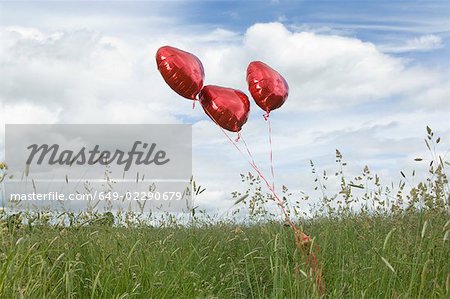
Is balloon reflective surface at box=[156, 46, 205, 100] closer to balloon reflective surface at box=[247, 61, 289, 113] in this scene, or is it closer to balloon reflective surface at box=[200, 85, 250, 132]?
balloon reflective surface at box=[200, 85, 250, 132]

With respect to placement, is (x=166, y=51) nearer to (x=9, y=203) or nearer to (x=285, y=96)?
(x=285, y=96)

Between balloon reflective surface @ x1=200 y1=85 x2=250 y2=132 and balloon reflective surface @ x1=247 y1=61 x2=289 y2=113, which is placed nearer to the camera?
balloon reflective surface @ x1=200 y1=85 x2=250 y2=132

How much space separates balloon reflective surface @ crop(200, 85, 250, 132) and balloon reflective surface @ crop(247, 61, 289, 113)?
15cm

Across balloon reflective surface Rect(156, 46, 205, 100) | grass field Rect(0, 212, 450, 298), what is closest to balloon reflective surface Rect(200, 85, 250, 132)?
balloon reflective surface Rect(156, 46, 205, 100)

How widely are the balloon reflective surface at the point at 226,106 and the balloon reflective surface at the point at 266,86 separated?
146 millimetres

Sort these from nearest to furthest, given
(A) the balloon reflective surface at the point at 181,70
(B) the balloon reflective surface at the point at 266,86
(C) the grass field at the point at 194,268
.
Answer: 1. (C) the grass field at the point at 194,268
2. (A) the balloon reflective surface at the point at 181,70
3. (B) the balloon reflective surface at the point at 266,86

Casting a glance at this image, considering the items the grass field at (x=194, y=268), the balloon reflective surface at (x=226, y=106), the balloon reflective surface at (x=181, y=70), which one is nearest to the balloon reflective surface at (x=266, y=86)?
the balloon reflective surface at (x=226, y=106)

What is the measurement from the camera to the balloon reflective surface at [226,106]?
552cm

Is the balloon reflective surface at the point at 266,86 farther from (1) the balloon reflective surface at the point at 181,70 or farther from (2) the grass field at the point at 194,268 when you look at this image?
(2) the grass field at the point at 194,268

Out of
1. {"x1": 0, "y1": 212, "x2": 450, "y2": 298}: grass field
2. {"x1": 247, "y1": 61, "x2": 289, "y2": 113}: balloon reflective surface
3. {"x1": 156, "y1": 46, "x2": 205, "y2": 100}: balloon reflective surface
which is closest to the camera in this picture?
{"x1": 0, "y1": 212, "x2": 450, "y2": 298}: grass field

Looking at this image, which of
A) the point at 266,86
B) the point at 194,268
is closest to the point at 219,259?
the point at 194,268

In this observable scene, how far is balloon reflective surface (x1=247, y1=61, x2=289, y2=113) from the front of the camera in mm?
5633

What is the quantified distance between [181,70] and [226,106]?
1.79ft

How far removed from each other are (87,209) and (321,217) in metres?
3.20
